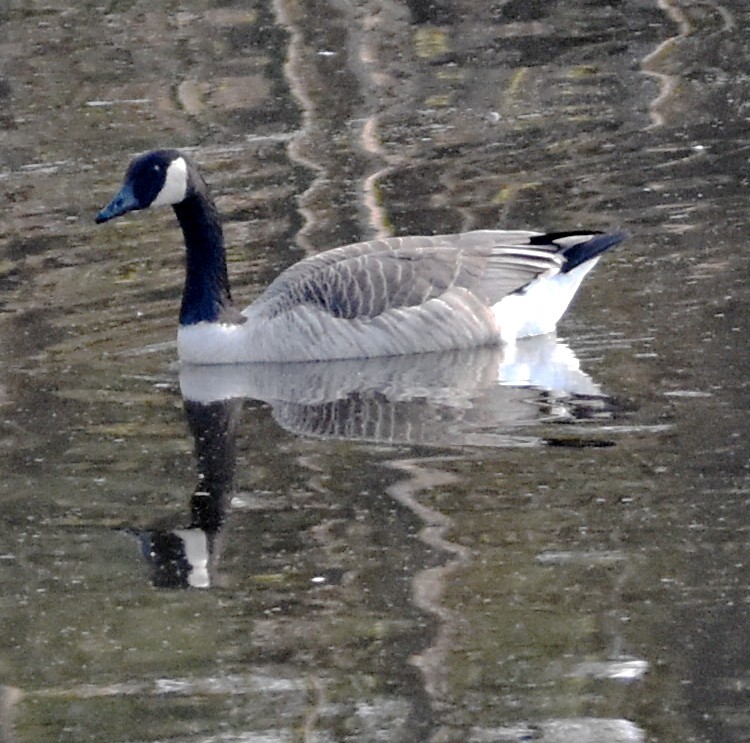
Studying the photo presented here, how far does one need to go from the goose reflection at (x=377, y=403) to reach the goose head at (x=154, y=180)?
915 millimetres

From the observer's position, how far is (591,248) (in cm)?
1013

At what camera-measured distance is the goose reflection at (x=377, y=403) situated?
25.1ft

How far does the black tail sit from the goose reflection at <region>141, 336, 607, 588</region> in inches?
16.5

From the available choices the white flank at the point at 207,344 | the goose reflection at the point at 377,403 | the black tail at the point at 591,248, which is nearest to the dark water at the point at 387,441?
the goose reflection at the point at 377,403

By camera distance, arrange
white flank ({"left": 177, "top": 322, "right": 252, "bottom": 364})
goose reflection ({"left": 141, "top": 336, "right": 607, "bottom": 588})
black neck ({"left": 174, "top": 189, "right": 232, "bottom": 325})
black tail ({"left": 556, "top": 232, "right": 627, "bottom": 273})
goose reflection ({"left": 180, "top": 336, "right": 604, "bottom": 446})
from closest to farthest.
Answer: goose reflection ({"left": 141, "top": 336, "right": 607, "bottom": 588}) < goose reflection ({"left": 180, "top": 336, "right": 604, "bottom": 446}) < white flank ({"left": 177, "top": 322, "right": 252, "bottom": 364}) < black neck ({"left": 174, "top": 189, "right": 232, "bottom": 325}) < black tail ({"left": 556, "top": 232, "right": 627, "bottom": 273})

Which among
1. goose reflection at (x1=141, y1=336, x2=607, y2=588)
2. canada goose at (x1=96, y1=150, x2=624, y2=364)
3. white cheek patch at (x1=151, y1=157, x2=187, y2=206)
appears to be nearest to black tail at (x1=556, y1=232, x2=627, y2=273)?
canada goose at (x1=96, y1=150, x2=624, y2=364)

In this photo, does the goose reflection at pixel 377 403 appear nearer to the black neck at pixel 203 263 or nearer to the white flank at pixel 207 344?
the white flank at pixel 207 344

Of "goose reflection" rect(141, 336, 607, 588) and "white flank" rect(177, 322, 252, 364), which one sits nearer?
"goose reflection" rect(141, 336, 607, 588)

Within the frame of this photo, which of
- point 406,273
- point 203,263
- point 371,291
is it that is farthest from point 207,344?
point 406,273

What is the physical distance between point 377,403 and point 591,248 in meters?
1.77

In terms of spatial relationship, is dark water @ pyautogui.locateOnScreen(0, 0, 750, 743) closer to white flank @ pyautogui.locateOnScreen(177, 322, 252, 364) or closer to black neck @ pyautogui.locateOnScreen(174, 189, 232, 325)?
white flank @ pyautogui.locateOnScreen(177, 322, 252, 364)

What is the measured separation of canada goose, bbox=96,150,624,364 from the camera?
9.88 metres

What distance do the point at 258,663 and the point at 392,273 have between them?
4152 millimetres

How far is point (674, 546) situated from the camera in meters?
6.78
